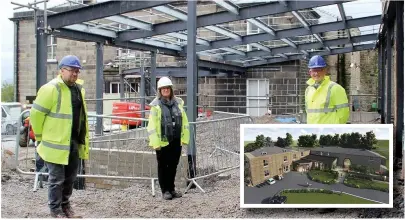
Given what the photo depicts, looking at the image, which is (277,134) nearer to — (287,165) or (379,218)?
(287,165)

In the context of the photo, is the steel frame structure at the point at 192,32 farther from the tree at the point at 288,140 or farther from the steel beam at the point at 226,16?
the tree at the point at 288,140

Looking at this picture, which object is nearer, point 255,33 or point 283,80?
point 255,33

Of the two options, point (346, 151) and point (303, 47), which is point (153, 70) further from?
point (346, 151)

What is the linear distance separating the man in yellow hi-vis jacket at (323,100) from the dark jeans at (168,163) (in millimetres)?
1539

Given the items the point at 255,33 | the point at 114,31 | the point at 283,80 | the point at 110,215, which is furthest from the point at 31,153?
the point at 283,80

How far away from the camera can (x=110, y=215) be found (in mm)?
4938

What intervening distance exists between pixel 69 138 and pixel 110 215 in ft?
2.67

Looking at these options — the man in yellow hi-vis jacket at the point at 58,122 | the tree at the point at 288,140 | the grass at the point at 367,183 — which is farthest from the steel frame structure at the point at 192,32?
the grass at the point at 367,183

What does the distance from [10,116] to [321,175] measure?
4446mm

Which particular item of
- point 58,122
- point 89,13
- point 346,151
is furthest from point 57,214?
point 89,13

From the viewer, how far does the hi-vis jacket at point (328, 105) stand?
16.0 ft

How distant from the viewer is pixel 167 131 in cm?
562

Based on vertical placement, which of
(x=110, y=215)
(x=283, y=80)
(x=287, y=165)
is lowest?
(x=110, y=215)

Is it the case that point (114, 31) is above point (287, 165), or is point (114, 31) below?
above
